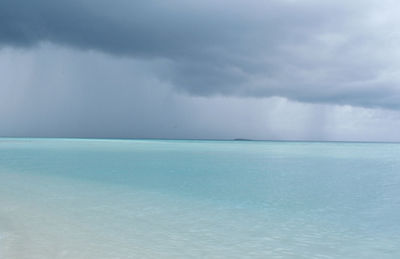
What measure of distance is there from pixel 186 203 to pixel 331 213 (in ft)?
13.0

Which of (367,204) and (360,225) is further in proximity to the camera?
(367,204)

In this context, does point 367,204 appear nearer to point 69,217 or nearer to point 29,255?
point 69,217

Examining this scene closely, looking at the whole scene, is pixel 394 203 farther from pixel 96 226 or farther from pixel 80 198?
pixel 80 198

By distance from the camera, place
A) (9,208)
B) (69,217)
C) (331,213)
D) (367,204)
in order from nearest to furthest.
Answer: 1. (69,217)
2. (9,208)
3. (331,213)
4. (367,204)

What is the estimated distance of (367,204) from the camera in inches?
379

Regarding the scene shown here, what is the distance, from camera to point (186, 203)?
8938 mm

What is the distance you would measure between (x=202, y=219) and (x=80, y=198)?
4.16 meters

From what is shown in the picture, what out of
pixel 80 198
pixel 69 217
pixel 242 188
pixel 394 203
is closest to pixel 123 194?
pixel 80 198

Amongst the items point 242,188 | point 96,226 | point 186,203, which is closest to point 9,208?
point 96,226

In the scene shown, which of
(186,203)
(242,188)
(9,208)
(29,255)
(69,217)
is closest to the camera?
(29,255)

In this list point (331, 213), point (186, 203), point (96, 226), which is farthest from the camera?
point (186, 203)

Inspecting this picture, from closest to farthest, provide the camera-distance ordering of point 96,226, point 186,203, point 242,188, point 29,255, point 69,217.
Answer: point 29,255 < point 96,226 < point 69,217 < point 186,203 < point 242,188

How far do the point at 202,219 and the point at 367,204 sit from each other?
576cm

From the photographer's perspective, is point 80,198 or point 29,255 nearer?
point 29,255
